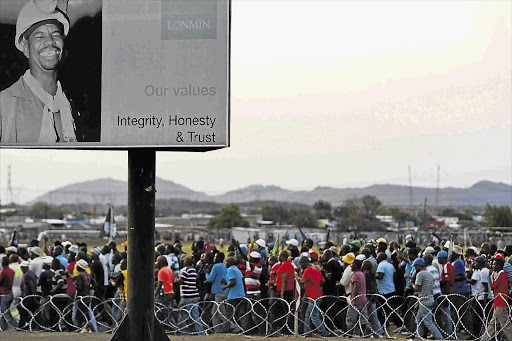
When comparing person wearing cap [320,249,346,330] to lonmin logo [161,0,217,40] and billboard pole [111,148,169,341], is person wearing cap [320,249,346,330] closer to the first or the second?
billboard pole [111,148,169,341]

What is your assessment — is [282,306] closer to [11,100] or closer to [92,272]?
[92,272]

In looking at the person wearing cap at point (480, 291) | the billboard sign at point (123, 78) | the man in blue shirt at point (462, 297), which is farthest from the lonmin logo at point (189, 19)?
the man in blue shirt at point (462, 297)

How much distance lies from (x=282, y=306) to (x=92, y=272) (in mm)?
4901

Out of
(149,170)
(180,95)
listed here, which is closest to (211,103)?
(180,95)

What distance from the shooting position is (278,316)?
16.8 meters

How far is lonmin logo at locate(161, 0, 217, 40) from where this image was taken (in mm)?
9953

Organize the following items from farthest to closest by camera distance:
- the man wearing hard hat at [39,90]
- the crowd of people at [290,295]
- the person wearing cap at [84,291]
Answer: the person wearing cap at [84,291]
the crowd of people at [290,295]
the man wearing hard hat at [39,90]

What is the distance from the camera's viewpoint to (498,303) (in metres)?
15.2

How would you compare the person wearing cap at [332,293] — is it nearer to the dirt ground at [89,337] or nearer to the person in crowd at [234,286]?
the dirt ground at [89,337]

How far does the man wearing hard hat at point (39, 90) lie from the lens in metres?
10.2

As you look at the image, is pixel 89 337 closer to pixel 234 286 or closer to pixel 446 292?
pixel 234 286

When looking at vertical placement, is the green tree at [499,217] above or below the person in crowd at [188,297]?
above

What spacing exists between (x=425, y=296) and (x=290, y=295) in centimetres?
291

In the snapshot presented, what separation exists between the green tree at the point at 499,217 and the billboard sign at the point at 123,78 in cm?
8037
